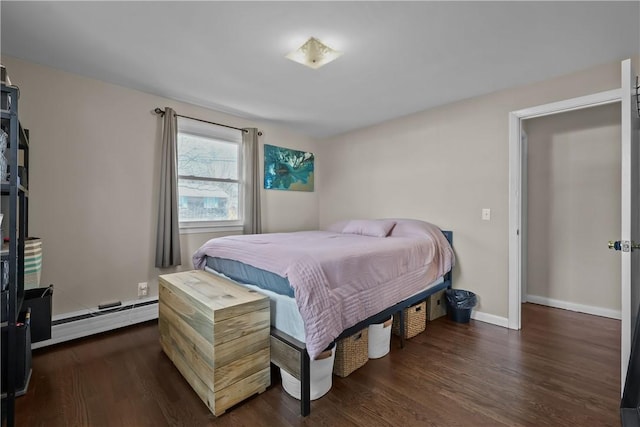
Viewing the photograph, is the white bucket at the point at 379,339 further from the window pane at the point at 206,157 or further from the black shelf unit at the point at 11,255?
the window pane at the point at 206,157

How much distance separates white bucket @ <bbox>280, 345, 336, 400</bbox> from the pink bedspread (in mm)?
180

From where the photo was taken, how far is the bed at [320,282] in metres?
1.60

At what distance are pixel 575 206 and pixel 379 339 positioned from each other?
2692mm

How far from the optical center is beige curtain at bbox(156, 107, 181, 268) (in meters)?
2.88

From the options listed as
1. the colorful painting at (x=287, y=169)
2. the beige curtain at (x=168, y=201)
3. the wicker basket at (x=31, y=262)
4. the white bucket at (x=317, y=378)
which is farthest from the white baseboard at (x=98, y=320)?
the colorful painting at (x=287, y=169)

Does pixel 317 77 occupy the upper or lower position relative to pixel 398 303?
upper

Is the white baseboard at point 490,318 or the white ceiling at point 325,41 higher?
the white ceiling at point 325,41

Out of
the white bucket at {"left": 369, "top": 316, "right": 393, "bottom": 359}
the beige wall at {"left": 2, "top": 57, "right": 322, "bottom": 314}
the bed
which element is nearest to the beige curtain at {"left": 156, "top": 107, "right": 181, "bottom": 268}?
the beige wall at {"left": 2, "top": 57, "right": 322, "bottom": 314}

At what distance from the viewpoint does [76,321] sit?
8.01 ft

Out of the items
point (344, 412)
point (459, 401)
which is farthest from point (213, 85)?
point (459, 401)

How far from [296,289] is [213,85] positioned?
2.10 m

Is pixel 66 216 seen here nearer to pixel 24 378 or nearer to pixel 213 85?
pixel 24 378

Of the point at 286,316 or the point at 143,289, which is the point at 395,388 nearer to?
the point at 286,316

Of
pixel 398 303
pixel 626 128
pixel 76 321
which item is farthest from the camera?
pixel 76 321
